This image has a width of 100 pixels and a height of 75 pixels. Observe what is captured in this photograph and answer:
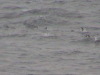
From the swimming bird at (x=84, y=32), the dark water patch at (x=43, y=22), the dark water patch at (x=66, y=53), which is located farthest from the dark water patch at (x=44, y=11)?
the dark water patch at (x=66, y=53)

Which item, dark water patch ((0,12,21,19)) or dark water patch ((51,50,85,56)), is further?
dark water patch ((0,12,21,19))

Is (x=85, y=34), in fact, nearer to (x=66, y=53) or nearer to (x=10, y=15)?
(x=66, y=53)

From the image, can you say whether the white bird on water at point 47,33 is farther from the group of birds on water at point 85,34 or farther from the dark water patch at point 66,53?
the dark water patch at point 66,53

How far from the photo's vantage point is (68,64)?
10.0 meters

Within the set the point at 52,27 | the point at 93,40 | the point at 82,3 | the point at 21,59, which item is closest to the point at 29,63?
the point at 21,59

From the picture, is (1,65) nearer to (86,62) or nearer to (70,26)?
(86,62)

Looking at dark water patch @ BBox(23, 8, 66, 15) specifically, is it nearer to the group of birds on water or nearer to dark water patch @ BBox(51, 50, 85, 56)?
the group of birds on water

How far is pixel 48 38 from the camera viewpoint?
1216 cm

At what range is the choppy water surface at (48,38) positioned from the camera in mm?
9922

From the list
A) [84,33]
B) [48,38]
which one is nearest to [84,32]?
[84,33]

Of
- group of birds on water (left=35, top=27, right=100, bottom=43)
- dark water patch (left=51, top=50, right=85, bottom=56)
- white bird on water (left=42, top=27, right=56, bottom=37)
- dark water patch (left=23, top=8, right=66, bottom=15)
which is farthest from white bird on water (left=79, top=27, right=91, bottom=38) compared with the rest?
dark water patch (left=23, top=8, right=66, bottom=15)

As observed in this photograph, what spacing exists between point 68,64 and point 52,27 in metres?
3.33

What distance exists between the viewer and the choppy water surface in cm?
992

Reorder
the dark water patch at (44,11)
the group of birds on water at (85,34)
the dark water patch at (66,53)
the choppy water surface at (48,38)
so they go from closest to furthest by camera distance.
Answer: the choppy water surface at (48,38) < the dark water patch at (66,53) < the group of birds on water at (85,34) < the dark water patch at (44,11)
